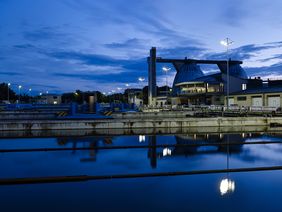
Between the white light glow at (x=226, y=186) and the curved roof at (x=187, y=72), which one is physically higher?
the curved roof at (x=187, y=72)

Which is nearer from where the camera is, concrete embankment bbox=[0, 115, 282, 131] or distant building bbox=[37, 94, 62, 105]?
concrete embankment bbox=[0, 115, 282, 131]

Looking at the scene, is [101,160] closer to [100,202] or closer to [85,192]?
[85,192]

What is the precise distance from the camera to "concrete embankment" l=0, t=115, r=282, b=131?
2236cm

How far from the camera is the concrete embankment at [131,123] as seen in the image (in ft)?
73.4

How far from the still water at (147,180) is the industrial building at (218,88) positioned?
25635mm

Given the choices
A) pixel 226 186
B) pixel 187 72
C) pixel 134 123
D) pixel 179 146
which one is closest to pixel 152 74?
pixel 187 72

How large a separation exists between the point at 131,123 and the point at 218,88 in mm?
57050

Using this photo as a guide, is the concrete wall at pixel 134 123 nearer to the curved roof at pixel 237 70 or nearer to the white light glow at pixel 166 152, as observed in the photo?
the white light glow at pixel 166 152

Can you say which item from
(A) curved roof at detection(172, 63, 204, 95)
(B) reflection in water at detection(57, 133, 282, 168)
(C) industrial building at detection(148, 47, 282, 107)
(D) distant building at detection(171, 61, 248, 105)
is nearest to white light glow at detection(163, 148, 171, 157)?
(B) reflection in water at detection(57, 133, 282, 168)

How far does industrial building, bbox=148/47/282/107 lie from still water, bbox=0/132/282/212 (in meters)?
25.6

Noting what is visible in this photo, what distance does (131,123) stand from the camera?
23.7 meters

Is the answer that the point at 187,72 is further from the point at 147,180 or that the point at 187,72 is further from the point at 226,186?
the point at 226,186

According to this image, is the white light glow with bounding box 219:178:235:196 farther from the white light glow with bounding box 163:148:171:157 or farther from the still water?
the white light glow with bounding box 163:148:171:157

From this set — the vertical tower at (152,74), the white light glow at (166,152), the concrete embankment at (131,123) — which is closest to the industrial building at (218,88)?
the vertical tower at (152,74)
